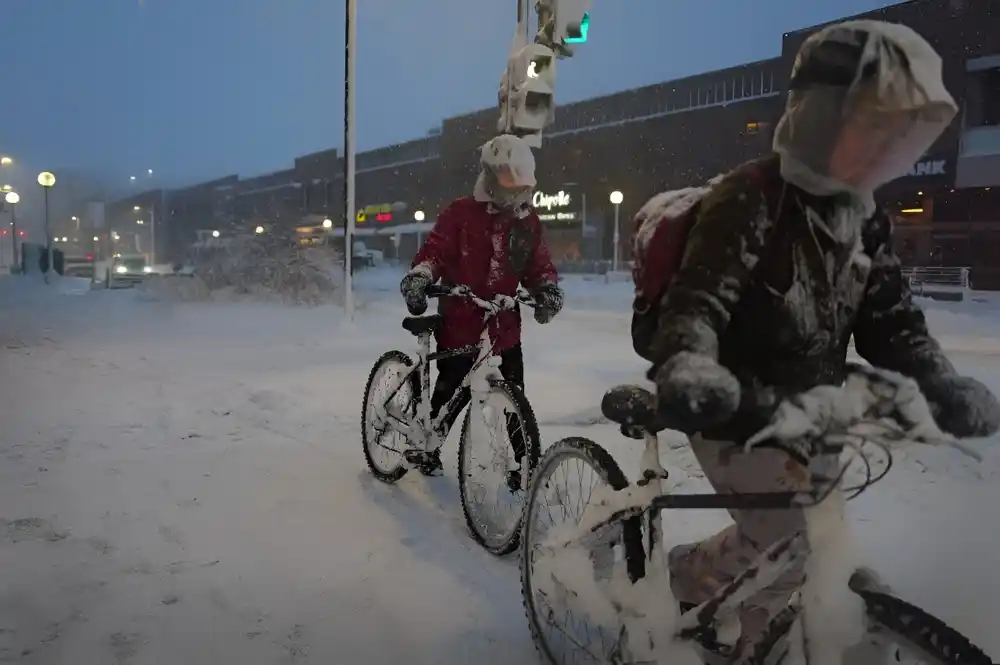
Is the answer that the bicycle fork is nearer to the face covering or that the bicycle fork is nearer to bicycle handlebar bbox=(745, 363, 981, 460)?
bicycle handlebar bbox=(745, 363, 981, 460)

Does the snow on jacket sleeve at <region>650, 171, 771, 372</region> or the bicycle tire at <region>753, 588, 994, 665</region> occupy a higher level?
the snow on jacket sleeve at <region>650, 171, 771, 372</region>

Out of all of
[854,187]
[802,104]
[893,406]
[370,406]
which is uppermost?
[802,104]

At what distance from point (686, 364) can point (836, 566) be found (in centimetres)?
62

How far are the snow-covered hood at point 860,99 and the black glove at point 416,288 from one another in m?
2.61

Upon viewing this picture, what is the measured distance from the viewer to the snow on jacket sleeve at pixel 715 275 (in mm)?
1852

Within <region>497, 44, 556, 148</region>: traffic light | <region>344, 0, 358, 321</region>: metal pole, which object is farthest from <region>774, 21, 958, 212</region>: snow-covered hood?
<region>344, 0, 358, 321</region>: metal pole

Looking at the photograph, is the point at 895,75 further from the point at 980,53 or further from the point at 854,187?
the point at 980,53

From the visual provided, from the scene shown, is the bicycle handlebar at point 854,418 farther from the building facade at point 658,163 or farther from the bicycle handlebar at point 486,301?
the bicycle handlebar at point 486,301

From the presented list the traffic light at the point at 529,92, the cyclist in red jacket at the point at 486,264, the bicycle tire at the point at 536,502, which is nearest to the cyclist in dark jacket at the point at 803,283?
the bicycle tire at the point at 536,502

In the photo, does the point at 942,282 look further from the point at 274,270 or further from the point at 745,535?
the point at 745,535

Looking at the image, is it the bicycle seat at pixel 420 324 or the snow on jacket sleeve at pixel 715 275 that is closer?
the snow on jacket sleeve at pixel 715 275

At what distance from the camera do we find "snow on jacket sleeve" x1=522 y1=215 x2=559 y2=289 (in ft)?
14.7

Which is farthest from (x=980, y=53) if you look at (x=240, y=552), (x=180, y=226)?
(x=180, y=226)

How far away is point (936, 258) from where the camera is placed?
28125 mm
